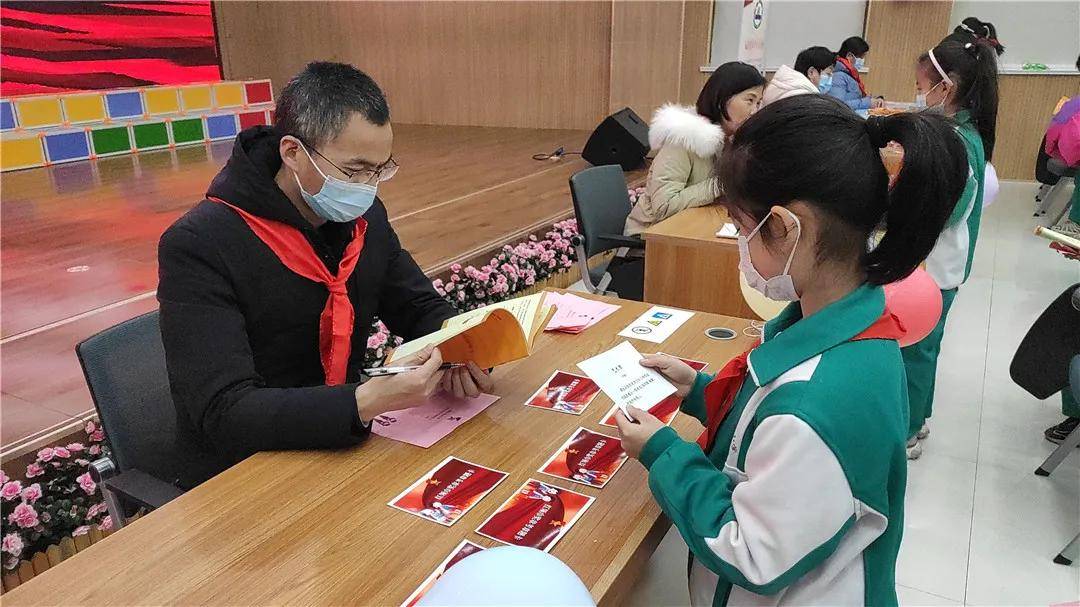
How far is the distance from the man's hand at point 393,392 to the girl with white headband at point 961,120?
1.70m

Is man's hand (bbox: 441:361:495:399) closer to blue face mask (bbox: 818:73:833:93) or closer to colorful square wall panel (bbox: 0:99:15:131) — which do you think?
blue face mask (bbox: 818:73:833:93)

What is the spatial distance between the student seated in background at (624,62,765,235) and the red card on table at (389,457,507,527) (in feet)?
7.10

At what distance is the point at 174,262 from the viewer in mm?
1324

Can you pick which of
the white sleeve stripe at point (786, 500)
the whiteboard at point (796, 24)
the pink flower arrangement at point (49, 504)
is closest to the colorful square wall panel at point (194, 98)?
the whiteboard at point (796, 24)

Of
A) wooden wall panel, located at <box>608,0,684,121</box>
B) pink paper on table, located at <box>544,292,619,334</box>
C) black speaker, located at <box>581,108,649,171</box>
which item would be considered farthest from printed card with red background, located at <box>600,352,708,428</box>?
wooden wall panel, located at <box>608,0,684,121</box>

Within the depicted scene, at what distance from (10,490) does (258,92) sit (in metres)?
8.16

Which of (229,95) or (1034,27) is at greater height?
(1034,27)

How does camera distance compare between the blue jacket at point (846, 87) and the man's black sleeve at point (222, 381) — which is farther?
the blue jacket at point (846, 87)

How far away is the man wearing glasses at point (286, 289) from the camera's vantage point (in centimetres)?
124

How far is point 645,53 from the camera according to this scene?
25.5 ft

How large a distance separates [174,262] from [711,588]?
1115mm

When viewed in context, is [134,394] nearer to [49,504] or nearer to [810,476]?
[49,504]

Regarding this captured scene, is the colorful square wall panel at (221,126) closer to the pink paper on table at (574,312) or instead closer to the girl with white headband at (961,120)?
the pink paper on table at (574,312)

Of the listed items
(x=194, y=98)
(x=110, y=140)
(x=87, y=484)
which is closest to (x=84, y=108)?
(x=110, y=140)
